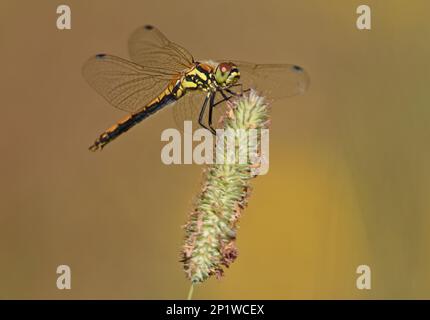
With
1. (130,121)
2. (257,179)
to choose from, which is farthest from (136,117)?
(257,179)

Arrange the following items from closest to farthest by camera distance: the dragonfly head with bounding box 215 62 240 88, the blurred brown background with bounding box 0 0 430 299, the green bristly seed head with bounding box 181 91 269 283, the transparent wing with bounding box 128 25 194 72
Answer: the green bristly seed head with bounding box 181 91 269 283 < the dragonfly head with bounding box 215 62 240 88 < the transparent wing with bounding box 128 25 194 72 < the blurred brown background with bounding box 0 0 430 299

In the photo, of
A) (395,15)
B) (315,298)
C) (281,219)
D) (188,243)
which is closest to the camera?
(188,243)

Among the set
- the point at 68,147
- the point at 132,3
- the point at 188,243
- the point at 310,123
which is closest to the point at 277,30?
the point at 310,123

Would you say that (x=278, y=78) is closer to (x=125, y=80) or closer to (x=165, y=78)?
(x=165, y=78)

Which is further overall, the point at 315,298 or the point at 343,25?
the point at 343,25

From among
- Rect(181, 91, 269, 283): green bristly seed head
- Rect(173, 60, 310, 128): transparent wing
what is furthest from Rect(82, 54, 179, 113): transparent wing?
Rect(181, 91, 269, 283): green bristly seed head

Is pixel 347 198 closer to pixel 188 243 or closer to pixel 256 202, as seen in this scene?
pixel 256 202

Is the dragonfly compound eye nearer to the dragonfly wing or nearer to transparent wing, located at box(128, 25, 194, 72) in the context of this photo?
the dragonfly wing

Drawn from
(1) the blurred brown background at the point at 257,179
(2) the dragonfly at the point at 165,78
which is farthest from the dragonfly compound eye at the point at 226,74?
(1) the blurred brown background at the point at 257,179
